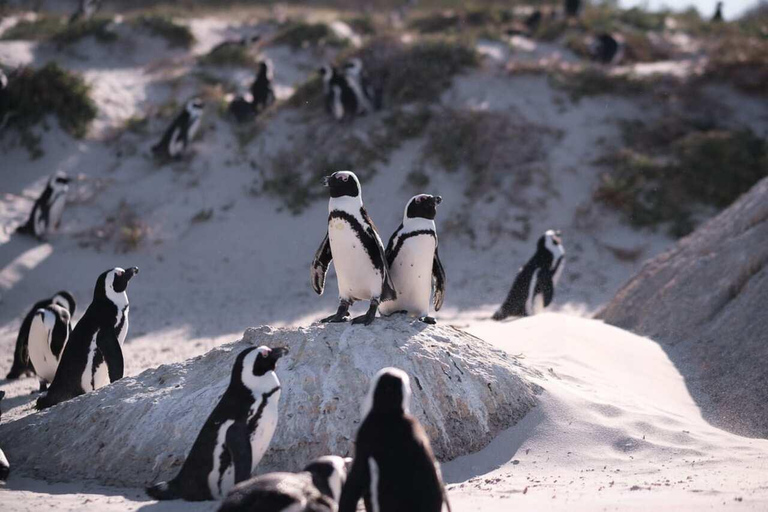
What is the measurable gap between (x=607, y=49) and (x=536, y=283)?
7.79 m

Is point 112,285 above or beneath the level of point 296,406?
above

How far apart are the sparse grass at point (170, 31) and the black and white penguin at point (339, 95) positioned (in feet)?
16.9

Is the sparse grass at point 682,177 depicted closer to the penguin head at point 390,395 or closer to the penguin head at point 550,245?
the penguin head at point 550,245

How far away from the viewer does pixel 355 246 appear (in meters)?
5.31

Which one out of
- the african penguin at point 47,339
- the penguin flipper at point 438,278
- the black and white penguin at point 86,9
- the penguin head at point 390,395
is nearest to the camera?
the penguin head at point 390,395

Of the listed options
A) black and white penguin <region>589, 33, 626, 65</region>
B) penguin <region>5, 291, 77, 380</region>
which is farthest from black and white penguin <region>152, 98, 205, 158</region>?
black and white penguin <region>589, 33, 626, 65</region>

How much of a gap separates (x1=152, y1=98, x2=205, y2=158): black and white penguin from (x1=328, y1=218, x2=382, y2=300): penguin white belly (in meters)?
8.31

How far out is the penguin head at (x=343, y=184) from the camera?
532cm

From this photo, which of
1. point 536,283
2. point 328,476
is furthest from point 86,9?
point 328,476

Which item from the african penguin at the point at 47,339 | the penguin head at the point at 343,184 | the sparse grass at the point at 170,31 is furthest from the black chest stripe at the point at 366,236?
the sparse grass at the point at 170,31

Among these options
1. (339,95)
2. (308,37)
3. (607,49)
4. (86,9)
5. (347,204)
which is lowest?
(347,204)

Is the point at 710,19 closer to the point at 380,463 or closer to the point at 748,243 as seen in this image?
the point at 748,243

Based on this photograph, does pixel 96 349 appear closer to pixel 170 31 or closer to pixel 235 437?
pixel 235 437

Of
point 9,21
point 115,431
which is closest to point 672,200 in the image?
point 115,431
